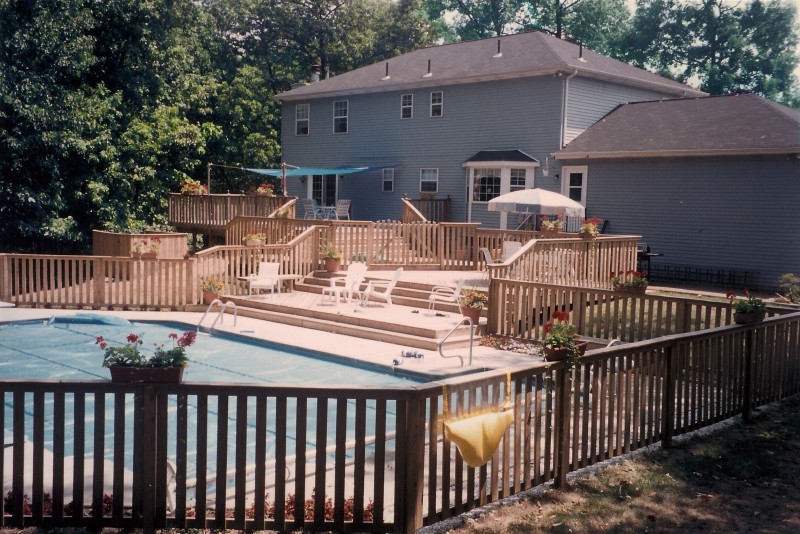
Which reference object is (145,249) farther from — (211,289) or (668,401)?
(668,401)

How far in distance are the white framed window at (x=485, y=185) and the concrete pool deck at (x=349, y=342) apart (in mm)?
10719

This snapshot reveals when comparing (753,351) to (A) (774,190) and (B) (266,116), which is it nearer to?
(A) (774,190)

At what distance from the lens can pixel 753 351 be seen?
8.56 meters

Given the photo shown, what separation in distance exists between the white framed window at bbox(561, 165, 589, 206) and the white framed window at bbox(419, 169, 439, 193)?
16.9 ft

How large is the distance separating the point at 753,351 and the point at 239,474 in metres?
5.93

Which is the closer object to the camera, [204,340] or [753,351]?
[753,351]

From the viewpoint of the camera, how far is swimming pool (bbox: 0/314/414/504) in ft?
33.3

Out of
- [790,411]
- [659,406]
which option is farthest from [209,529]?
[790,411]

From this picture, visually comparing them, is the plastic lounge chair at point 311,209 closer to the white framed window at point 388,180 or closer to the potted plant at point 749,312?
the white framed window at point 388,180

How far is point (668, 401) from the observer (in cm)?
727

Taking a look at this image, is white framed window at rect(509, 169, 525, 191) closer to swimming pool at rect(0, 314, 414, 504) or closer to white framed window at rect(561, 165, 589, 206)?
white framed window at rect(561, 165, 589, 206)

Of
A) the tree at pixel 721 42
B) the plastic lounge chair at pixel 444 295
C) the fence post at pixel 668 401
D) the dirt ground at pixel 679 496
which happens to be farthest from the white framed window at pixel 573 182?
the tree at pixel 721 42

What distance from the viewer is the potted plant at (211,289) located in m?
17.6

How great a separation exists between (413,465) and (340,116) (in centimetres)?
2773
